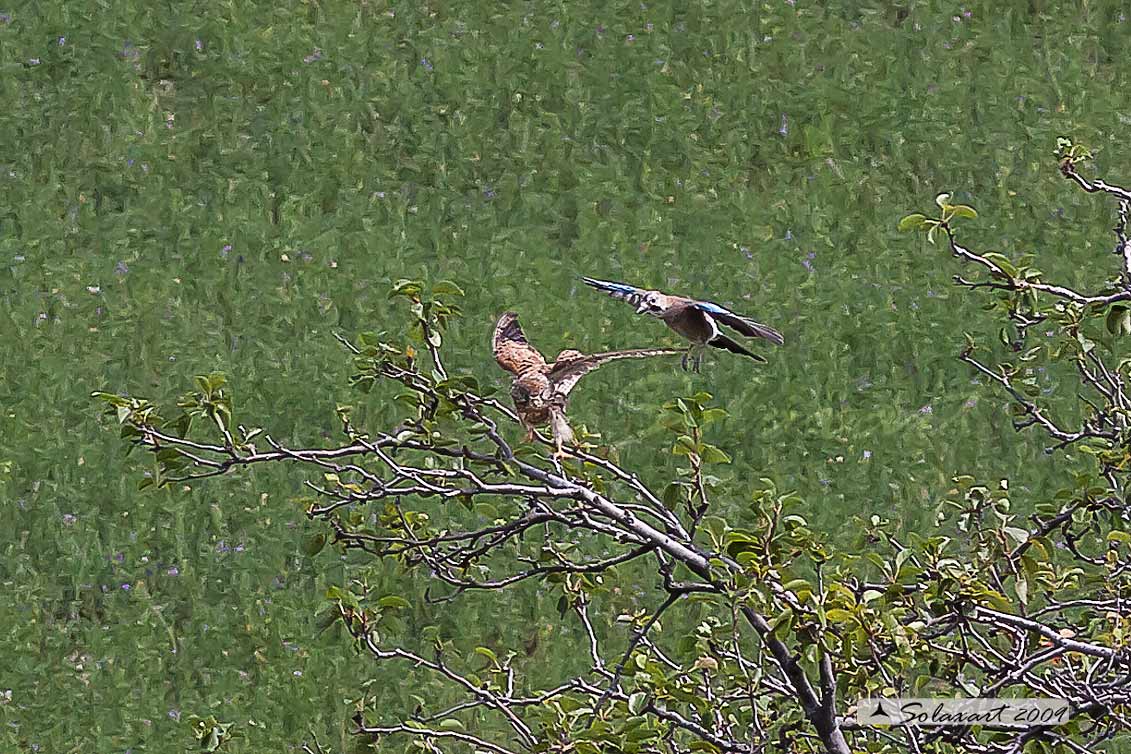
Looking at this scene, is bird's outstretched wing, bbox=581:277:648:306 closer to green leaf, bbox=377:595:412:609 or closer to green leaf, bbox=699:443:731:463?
green leaf, bbox=699:443:731:463

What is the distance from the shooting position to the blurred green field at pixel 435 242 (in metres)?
5.26

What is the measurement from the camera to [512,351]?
2707 mm

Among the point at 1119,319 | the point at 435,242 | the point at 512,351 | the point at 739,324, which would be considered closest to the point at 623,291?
the point at 739,324

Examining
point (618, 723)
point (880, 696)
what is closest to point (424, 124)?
point (618, 723)

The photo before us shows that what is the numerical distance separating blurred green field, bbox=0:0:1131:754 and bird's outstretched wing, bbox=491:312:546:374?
6.75 feet

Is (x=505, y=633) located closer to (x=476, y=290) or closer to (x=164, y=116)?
(x=476, y=290)

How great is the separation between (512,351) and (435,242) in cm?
408

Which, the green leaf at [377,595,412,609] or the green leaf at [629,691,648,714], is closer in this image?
the green leaf at [629,691,648,714]

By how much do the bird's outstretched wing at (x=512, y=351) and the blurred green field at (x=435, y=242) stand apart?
81.0 inches

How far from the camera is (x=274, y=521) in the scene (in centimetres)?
549

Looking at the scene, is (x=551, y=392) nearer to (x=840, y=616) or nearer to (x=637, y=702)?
(x=637, y=702)

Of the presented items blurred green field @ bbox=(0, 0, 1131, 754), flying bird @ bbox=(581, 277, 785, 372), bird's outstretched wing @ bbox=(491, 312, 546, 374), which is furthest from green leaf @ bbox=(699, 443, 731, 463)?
blurred green field @ bbox=(0, 0, 1131, 754)

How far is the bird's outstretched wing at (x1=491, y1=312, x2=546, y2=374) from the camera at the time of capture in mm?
2638

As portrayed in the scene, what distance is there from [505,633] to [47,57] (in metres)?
4.11
